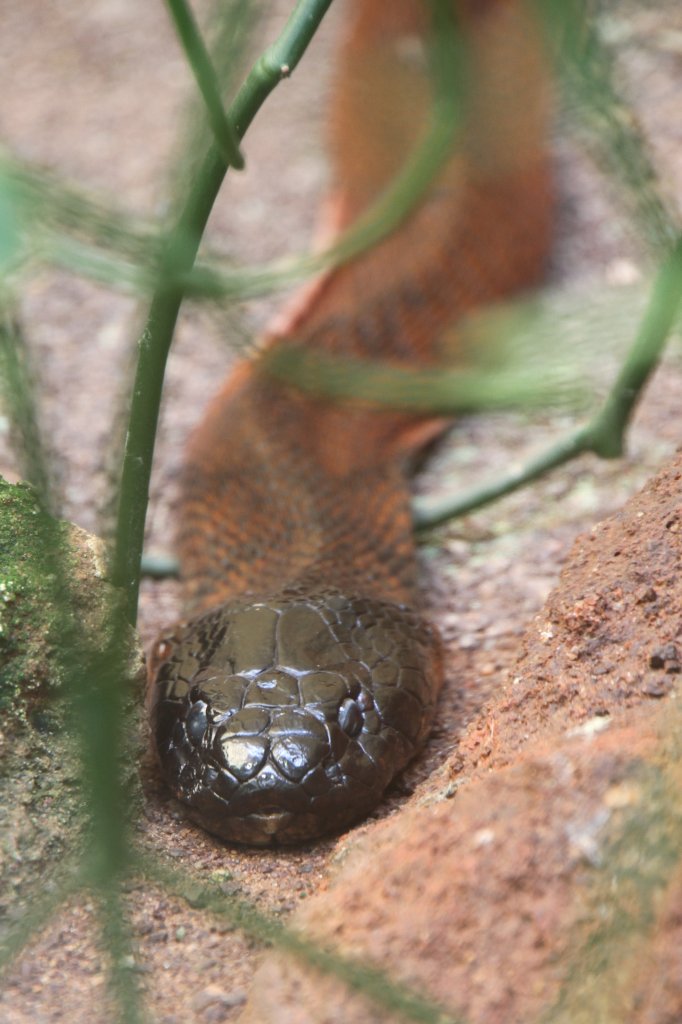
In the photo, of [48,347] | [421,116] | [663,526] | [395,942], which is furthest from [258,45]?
[395,942]

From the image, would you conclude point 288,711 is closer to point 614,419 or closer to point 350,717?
point 350,717

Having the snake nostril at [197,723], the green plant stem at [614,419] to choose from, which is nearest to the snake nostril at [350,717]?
the snake nostril at [197,723]

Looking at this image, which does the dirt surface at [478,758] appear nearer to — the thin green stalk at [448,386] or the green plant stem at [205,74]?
the thin green stalk at [448,386]

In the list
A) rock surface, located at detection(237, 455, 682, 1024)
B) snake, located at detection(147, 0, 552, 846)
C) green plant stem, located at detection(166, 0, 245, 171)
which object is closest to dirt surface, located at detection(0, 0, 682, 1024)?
rock surface, located at detection(237, 455, 682, 1024)

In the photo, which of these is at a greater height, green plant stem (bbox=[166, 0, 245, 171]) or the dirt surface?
green plant stem (bbox=[166, 0, 245, 171])

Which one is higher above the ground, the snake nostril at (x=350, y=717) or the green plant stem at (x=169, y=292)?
the green plant stem at (x=169, y=292)

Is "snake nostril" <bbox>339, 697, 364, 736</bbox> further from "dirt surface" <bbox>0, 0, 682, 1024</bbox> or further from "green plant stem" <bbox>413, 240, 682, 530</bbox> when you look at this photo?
"green plant stem" <bbox>413, 240, 682, 530</bbox>
